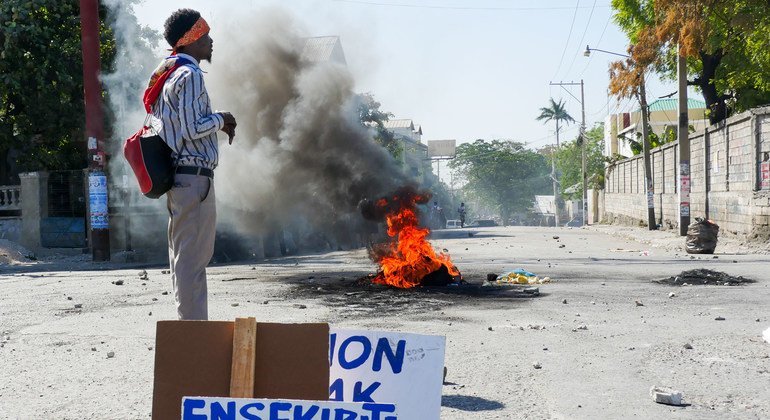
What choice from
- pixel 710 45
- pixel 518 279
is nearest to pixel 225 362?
pixel 518 279

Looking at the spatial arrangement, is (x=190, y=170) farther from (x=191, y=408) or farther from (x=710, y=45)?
(x=710, y=45)

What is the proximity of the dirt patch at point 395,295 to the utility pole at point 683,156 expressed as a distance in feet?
46.7

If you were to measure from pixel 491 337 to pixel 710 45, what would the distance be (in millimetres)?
23881

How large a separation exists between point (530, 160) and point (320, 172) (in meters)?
93.2

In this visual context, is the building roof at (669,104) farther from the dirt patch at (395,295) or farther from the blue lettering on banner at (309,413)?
the blue lettering on banner at (309,413)

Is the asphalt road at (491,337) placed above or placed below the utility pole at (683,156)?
below

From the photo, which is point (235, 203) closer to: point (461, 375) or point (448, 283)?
point (448, 283)

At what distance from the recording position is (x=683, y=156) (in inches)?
907

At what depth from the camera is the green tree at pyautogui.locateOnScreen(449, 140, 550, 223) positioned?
102 m

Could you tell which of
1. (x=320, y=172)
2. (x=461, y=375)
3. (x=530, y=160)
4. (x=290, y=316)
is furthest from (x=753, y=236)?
(x=530, y=160)

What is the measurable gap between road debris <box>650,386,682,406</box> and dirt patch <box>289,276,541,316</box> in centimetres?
362

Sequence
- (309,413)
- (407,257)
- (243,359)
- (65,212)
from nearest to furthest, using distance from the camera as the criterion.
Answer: (309,413) < (243,359) < (407,257) < (65,212)

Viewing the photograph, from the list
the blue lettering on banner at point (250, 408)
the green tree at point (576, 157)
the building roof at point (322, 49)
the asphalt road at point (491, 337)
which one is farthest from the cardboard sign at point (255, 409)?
the green tree at point (576, 157)

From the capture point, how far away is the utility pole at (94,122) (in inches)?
682
